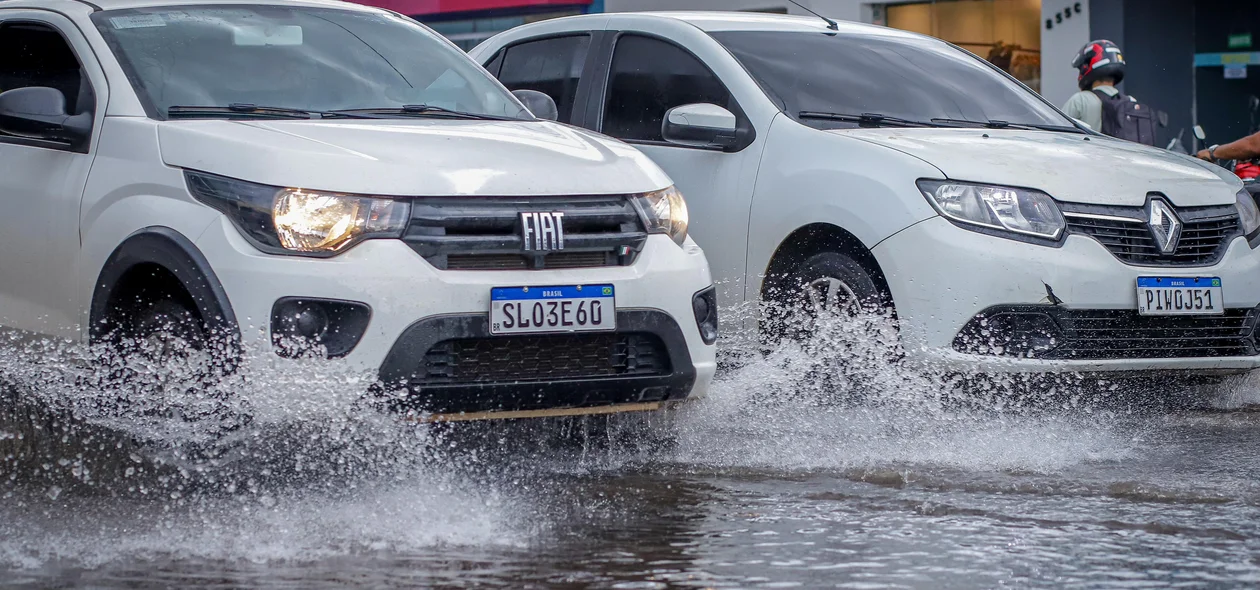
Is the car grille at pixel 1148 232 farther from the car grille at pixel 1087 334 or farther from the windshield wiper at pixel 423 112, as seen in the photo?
the windshield wiper at pixel 423 112

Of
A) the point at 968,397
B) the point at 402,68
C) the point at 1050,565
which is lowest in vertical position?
the point at 1050,565

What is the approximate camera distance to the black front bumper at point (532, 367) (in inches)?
181

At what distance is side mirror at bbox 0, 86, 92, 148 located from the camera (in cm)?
523

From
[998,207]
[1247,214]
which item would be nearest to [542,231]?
[998,207]

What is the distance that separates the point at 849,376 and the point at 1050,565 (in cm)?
208

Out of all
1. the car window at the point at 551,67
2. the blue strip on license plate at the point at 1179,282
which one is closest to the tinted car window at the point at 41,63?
the car window at the point at 551,67

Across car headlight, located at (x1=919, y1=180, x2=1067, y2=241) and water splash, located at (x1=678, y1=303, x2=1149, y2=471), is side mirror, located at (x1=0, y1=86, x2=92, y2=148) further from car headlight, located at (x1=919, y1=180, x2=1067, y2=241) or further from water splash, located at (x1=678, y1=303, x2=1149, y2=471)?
car headlight, located at (x1=919, y1=180, x2=1067, y2=241)

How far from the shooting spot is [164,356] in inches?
188

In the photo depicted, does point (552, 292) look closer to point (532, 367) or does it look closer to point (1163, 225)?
point (532, 367)

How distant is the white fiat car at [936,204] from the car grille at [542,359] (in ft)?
4.04

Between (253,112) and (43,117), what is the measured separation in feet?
2.22

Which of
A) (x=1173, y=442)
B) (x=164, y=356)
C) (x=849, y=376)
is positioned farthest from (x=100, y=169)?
(x=1173, y=442)

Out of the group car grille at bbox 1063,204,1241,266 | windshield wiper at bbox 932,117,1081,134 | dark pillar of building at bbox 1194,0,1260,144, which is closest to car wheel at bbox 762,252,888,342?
car grille at bbox 1063,204,1241,266

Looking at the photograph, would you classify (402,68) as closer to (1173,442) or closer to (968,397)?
(968,397)
